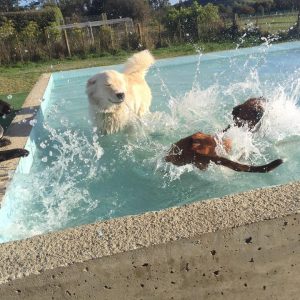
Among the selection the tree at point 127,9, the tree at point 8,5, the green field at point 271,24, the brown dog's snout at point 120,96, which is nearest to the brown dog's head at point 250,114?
the brown dog's snout at point 120,96

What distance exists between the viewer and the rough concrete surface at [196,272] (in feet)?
6.92

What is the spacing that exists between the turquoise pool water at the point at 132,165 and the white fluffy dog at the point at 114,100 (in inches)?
6.8

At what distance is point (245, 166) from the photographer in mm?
3352

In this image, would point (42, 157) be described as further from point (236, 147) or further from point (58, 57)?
point (58, 57)

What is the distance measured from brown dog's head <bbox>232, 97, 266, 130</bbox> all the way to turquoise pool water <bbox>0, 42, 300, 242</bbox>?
135 mm

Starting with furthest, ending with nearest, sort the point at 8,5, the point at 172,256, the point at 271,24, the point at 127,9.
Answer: the point at 8,5
the point at 127,9
the point at 271,24
the point at 172,256

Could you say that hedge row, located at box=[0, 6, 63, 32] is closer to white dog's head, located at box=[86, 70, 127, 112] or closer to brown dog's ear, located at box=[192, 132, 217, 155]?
white dog's head, located at box=[86, 70, 127, 112]

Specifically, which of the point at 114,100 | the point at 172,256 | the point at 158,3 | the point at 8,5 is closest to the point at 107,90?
the point at 114,100

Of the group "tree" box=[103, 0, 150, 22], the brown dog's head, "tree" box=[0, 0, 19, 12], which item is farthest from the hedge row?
the brown dog's head

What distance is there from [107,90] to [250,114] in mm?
1861

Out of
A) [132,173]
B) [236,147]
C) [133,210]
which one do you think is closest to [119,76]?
[132,173]

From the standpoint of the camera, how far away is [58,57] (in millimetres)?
19000

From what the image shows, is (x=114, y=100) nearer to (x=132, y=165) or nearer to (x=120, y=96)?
(x=120, y=96)

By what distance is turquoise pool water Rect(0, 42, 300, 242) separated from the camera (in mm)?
3639
